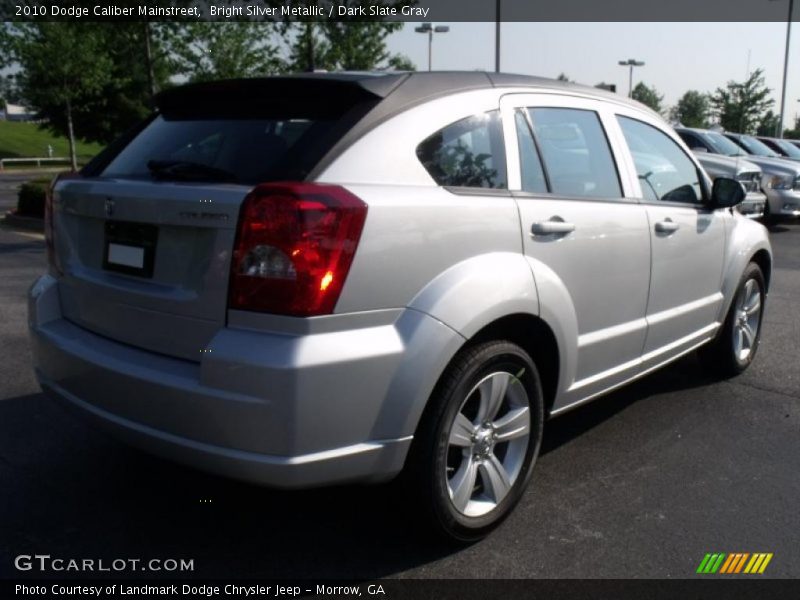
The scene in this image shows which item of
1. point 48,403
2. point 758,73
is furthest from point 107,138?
point 48,403

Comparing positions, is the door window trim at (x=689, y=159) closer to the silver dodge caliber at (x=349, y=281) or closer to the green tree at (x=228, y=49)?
the silver dodge caliber at (x=349, y=281)

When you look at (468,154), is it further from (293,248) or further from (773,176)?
(773,176)

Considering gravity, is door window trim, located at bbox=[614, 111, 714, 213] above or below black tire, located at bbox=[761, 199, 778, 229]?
above

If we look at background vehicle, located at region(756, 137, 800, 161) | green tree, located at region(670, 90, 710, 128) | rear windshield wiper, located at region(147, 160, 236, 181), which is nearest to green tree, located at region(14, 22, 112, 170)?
rear windshield wiper, located at region(147, 160, 236, 181)

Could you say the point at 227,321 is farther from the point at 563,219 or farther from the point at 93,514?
the point at 563,219

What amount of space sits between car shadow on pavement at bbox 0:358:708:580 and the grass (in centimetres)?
4864

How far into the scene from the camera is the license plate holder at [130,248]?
2.79m

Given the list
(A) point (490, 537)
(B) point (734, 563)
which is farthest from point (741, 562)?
(A) point (490, 537)

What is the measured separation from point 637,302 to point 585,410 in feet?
3.29

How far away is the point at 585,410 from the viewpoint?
4676 mm

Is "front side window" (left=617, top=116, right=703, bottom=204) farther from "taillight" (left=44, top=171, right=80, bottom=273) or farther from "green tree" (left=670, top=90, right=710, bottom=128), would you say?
"green tree" (left=670, top=90, right=710, bottom=128)

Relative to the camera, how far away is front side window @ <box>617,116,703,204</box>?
4.12 metres

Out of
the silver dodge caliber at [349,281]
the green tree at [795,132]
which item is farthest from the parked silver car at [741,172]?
the green tree at [795,132]

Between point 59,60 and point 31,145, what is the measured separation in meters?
46.0
